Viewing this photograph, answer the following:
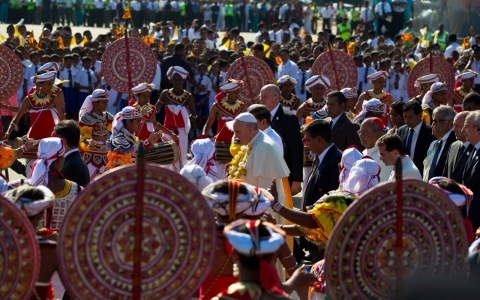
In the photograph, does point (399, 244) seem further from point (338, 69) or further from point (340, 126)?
point (338, 69)

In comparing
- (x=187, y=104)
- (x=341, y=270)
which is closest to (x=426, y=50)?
(x=187, y=104)

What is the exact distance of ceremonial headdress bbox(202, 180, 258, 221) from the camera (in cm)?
543

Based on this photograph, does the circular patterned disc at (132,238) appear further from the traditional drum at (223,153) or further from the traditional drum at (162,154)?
the traditional drum at (223,153)

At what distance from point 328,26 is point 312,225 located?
136ft

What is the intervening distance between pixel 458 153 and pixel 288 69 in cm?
1172

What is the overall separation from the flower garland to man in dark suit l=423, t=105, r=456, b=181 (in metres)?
1.79

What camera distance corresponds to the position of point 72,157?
7809 millimetres

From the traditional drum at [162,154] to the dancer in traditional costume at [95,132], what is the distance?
564mm

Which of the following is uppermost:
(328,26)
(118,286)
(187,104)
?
(118,286)

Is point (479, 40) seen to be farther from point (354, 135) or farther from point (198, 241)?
point (198, 241)

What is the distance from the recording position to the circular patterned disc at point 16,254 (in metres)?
4.69

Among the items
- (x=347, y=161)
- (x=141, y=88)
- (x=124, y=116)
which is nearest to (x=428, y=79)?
(x=141, y=88)

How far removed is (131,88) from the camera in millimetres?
12602

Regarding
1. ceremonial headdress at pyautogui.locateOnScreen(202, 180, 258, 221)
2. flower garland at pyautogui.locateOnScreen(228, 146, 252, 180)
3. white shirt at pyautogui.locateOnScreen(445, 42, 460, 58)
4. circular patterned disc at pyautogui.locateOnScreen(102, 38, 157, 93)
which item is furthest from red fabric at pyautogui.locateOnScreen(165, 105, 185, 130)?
white shirt at pyautogui.locateOnScreen(445, 42, 460, 58)
